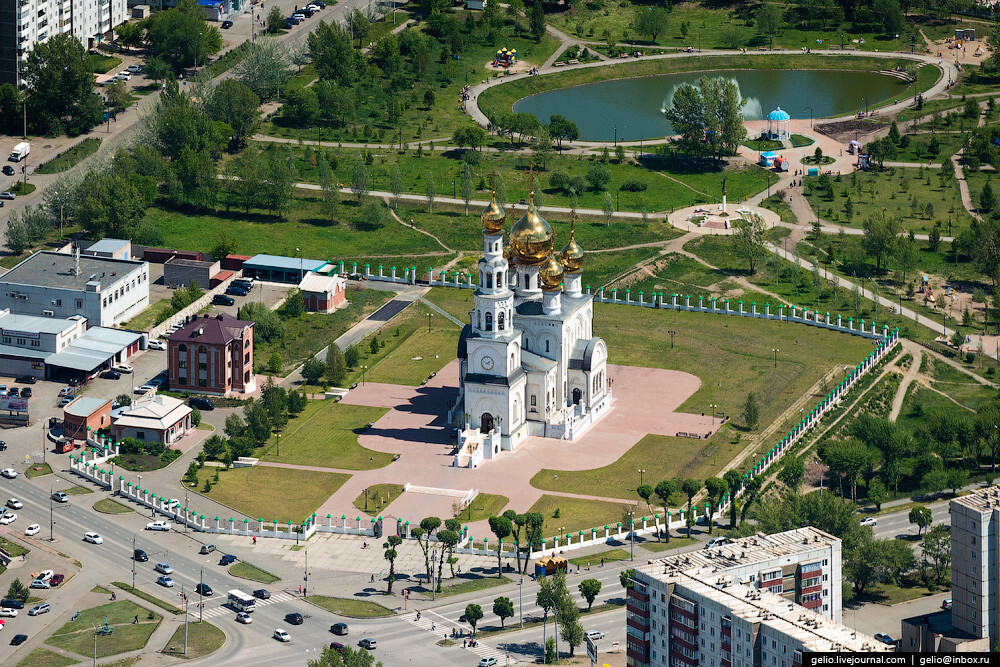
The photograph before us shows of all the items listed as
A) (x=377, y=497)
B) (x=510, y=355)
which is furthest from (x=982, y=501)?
(x=377, y=497)

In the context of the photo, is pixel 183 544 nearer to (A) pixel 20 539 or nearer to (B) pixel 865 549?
(A) pixel 20 539

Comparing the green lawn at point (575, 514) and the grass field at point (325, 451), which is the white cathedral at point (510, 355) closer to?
the grass field at point (325, 451)

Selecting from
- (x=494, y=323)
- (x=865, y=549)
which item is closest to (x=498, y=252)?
(x=494, y=323)

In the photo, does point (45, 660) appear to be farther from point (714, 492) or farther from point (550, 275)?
point (550, 275)

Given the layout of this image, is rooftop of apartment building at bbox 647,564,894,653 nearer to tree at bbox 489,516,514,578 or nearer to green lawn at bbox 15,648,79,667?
tree at bbox 489,516,514,578

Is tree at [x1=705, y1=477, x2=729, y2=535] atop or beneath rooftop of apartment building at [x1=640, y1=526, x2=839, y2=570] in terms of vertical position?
beneath

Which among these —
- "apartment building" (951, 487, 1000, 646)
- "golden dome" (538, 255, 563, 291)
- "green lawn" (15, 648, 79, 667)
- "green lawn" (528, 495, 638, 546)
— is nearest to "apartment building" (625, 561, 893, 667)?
"apartment building" (951, 487, 1000, 646)

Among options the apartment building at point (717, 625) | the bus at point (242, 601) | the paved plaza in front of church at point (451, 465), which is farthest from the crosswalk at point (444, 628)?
the paved plaza in front of church at point (451, 465)
